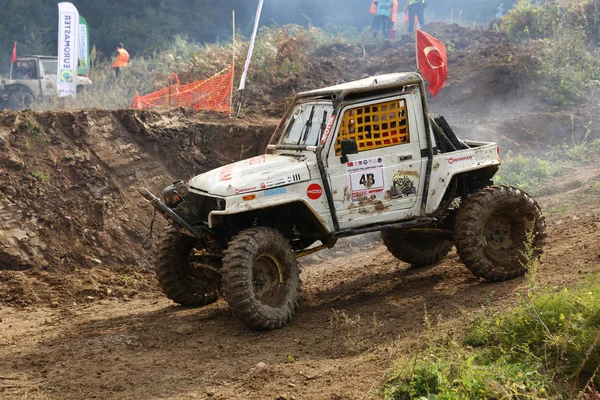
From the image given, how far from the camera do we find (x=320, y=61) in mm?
21234

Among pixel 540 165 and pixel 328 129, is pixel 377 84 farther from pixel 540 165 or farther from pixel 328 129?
pixel 540 165

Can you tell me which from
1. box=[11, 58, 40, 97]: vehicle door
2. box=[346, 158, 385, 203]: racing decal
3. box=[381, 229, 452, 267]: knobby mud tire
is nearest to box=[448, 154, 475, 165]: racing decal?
box=[346, 158, 385, 203]: racing decal

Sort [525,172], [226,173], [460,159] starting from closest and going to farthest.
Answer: [226,173], [460,159], [525,172]

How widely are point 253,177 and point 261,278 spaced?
97 centimetres

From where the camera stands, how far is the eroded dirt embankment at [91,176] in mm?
10539

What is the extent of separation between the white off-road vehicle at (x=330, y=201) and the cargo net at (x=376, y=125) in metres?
0.01

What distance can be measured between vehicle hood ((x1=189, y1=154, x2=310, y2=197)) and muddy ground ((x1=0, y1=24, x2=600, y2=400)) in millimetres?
1372

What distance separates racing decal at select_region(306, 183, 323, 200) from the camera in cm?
768

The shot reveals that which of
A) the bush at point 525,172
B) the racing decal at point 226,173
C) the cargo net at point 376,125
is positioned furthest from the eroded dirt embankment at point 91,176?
the bush at point 525,172

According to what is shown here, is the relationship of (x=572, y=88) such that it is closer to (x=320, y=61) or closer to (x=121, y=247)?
(x=320, y=61)

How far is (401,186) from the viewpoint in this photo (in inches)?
319

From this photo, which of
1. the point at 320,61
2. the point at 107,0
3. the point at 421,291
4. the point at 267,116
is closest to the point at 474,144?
the point at 421,291

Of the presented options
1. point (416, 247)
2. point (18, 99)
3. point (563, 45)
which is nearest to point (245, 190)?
point (416, 247)

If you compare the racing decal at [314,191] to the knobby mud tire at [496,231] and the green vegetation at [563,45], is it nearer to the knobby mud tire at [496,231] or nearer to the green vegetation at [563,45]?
the knobby mud tire at [496,231]
